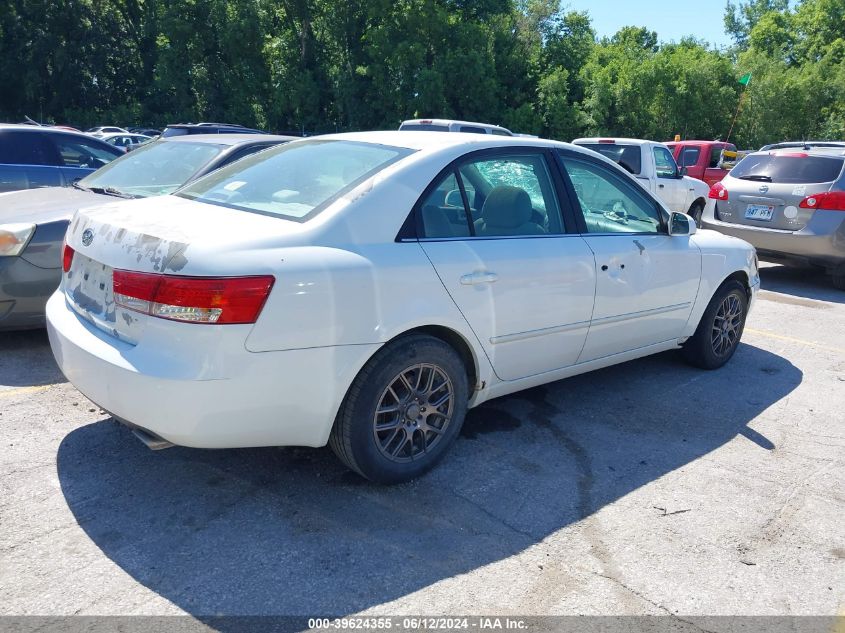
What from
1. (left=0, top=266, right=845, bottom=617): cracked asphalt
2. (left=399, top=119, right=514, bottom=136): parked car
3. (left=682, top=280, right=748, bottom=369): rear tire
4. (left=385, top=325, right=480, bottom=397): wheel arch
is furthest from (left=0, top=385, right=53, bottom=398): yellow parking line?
(left=399, top=119, right=514, bottom=136): parked car

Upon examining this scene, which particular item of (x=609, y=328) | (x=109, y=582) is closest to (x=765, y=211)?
(x=609, y=328)

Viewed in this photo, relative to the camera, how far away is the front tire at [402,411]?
3.35 meters

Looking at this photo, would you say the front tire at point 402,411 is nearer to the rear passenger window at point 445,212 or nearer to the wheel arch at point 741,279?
the rear passenger window at point 445,212

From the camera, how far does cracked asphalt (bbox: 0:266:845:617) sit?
2.82 m

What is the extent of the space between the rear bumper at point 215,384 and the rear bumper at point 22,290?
2.02 meters

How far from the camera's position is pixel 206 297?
2.91 m

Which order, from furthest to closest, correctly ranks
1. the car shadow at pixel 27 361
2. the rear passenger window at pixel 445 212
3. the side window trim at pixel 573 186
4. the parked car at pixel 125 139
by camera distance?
the parked car at pixel 125 139
the car shadow at pixel 27 361
the side window trim at pixel 573 186
the rear passenger window at pixel 445 212

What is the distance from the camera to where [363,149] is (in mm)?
3930

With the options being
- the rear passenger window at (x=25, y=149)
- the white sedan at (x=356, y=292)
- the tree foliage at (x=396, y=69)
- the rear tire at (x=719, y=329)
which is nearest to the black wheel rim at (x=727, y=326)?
the rear tire at (x=719, y=329)

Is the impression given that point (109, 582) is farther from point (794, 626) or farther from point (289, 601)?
point (794, 626)

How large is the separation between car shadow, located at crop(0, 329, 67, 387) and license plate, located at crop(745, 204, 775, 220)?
26.8 feet

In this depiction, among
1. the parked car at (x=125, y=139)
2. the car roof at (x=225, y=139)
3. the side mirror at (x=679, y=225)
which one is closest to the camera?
the side mirror at (x=679, y=225)

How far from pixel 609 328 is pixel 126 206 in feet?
9.42

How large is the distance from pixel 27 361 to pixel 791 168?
28.9 feet
